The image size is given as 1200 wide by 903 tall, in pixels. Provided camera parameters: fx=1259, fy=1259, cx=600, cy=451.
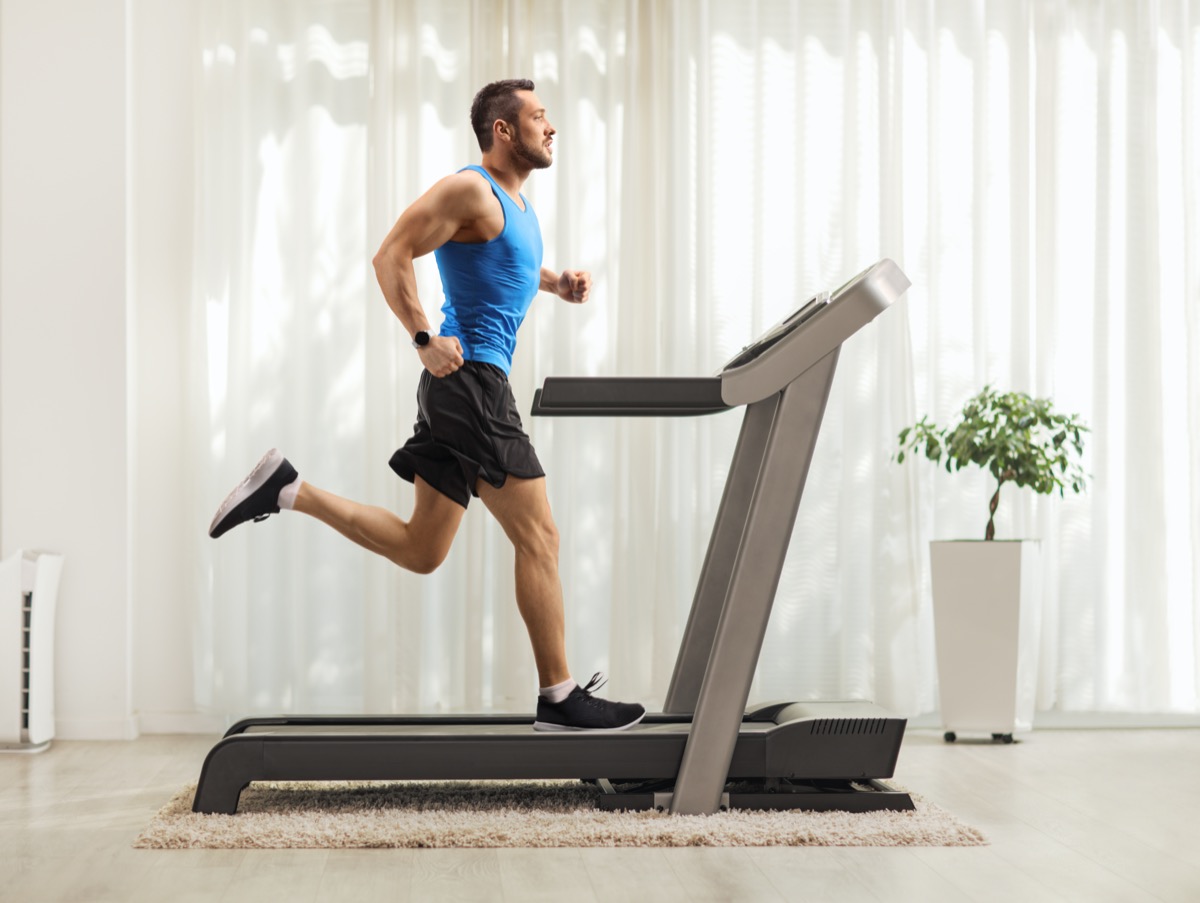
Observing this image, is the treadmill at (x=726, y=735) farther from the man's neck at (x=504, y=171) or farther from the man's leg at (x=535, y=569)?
the man's neck at (x=504, y=171)

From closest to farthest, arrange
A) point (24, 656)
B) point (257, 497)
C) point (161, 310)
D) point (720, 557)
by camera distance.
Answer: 1. point (257, 497)
2. point (720, 557)
3. point (24, 656)
4. point (161, 310)

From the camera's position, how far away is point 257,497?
2.41 m

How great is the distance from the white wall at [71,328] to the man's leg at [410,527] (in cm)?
134

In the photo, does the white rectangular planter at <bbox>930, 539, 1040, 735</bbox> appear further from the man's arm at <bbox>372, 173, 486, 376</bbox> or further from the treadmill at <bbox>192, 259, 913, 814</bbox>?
the man's arm at <bbox>372, 173, 486, 376</bbox>

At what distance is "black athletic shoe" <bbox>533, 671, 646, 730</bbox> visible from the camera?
247 cm

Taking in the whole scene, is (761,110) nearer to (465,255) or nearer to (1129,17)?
(1129,17)

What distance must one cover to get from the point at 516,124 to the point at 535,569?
0.91 m

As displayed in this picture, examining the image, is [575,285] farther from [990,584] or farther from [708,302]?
[990,584]

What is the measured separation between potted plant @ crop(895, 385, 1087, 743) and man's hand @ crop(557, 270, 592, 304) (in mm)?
1215

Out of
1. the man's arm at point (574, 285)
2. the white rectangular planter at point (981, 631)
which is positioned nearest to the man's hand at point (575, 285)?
the man's arm at point (574, 285)

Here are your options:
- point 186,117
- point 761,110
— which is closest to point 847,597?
point 761,110

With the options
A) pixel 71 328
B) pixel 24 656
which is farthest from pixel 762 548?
pixel 71 328

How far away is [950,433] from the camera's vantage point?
11.6 ft

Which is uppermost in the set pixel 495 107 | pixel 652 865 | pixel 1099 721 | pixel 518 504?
pixel 495 107
